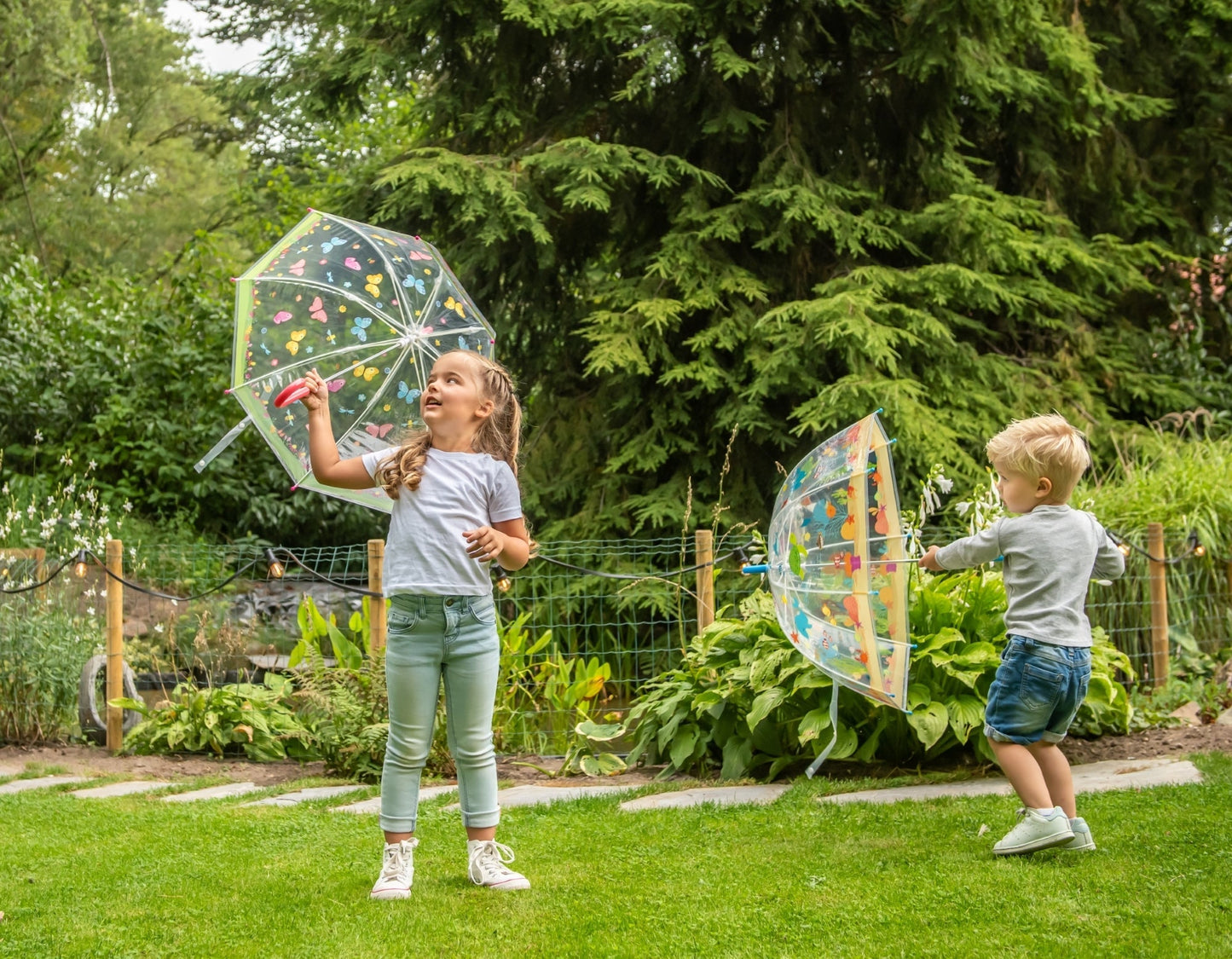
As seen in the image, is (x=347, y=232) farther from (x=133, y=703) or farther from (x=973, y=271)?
(x=973, y=271)

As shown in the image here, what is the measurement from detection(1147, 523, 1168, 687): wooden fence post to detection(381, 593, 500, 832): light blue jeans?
4.60 meters

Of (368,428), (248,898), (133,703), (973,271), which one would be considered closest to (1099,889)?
(248,898)

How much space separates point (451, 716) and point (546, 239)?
531 centimetres

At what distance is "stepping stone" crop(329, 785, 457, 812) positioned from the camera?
4.80m

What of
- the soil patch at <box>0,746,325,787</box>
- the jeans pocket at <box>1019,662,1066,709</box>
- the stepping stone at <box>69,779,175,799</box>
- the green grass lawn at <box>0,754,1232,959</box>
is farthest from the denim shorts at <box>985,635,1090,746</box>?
the stepping stone at <box>69,779,175,799</box>

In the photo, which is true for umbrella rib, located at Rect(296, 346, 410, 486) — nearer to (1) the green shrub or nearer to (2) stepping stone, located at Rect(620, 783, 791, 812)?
(2) stepping stone, located at Rect(620, 783, 791, 812)

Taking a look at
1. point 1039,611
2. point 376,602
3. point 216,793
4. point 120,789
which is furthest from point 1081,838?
point 120,789

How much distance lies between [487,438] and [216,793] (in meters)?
2.81

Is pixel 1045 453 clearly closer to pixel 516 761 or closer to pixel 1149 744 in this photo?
pixel 1149 744

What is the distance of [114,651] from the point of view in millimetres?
6602

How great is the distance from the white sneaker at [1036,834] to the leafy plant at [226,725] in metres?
3.73

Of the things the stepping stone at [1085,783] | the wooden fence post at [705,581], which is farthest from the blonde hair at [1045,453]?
the wooden fence post at [705,581]

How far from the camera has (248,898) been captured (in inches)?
132

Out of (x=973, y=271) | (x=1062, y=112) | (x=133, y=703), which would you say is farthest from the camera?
(x=1062, y=112)
